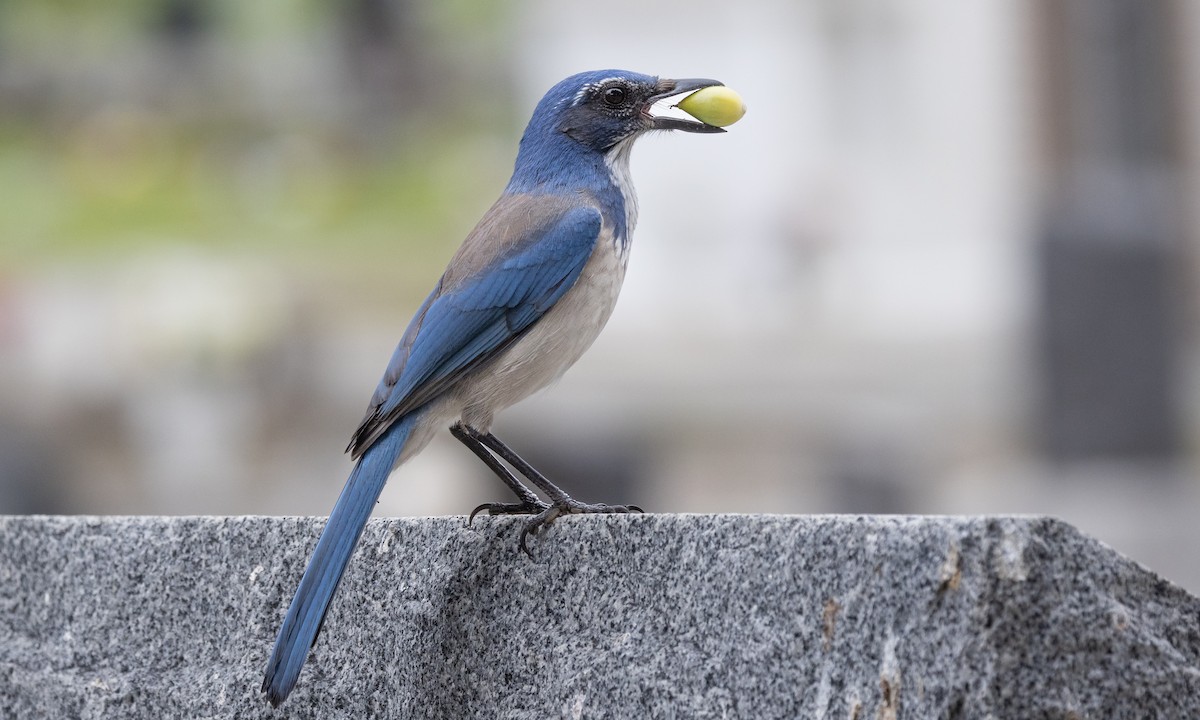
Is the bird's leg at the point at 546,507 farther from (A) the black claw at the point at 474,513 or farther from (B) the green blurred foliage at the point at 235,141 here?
(B) the green blurred foliage at the point at 235,141

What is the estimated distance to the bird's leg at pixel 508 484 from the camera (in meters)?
3.91

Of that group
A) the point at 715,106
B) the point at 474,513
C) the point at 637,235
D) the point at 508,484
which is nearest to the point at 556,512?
the point at 474,513

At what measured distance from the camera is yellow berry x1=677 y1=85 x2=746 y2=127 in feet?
14.7

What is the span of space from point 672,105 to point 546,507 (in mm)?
1337

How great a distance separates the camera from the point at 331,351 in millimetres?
19141

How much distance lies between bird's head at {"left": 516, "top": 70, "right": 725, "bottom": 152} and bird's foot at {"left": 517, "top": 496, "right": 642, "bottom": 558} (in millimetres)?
1191

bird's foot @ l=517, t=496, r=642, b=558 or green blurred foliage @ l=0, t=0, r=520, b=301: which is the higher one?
bird's foot @ l=517, t=496, r=642, b=558

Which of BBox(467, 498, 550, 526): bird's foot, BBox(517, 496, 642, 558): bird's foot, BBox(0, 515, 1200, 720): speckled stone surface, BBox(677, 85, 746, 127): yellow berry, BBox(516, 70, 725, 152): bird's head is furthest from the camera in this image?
BBox(516, 70, 725, 152): bird's head

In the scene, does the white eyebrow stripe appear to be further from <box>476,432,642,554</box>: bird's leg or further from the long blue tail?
the long blue tail

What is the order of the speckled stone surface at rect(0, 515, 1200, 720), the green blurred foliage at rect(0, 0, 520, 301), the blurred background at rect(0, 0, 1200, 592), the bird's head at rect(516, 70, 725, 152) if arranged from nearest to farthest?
the speckled stone surface at rect(0, 515, 1200, 720) → the bird's head at rect(516, 70, 725, 152) → the blurred background at rect(0, 0, 1200, 592) → the green blurred foliage at rect(0, 0, 520, 301)

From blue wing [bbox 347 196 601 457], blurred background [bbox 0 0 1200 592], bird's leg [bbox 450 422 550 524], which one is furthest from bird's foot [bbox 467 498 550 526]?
blurred background [bbox 0 0 1200 592]

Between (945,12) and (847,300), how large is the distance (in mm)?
3964

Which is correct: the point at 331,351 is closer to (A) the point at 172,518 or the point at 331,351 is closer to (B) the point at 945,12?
(B) the point at 945,12

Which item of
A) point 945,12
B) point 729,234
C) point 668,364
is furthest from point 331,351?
point 945,12
